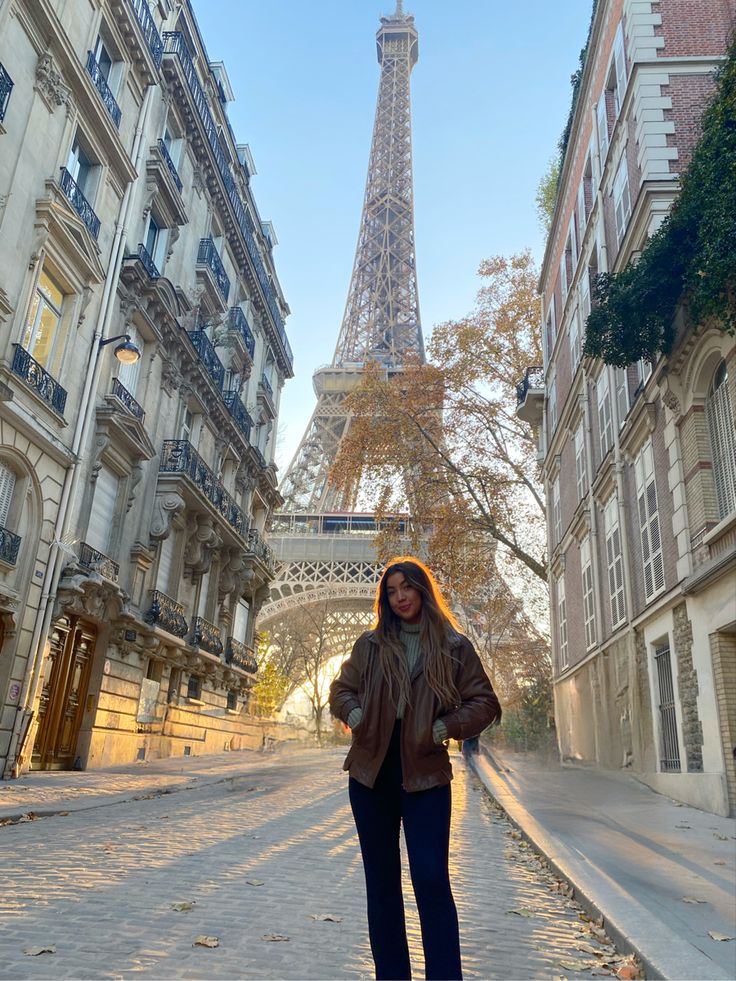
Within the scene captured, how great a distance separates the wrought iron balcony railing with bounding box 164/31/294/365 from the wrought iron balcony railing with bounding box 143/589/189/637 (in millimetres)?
13219

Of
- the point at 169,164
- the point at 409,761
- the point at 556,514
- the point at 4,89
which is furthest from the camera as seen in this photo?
the point at 556,514

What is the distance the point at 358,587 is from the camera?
48438mm

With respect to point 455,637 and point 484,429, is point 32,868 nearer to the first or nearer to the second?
point 455,637

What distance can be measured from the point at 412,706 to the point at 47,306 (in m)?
13.7

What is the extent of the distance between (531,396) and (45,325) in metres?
16.9

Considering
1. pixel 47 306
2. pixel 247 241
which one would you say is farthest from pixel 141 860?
pixel 247 241

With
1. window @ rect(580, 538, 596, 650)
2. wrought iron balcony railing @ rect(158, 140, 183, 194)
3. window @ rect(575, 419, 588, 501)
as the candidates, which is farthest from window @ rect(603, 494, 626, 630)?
wrought iron balcony railing @ rect(158, 140, 183, 194)

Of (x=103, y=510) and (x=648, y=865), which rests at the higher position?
(x=103, y=510)

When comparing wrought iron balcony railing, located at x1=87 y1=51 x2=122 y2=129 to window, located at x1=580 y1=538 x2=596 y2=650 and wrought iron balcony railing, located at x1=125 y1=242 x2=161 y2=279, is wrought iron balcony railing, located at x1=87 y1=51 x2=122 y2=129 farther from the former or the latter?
window, located at x1=580 y1=538 x2=596 y2=650

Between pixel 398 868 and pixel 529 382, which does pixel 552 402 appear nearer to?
pixel 529 382

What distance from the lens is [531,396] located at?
26969 mm

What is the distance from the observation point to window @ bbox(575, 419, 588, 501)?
20205 mm

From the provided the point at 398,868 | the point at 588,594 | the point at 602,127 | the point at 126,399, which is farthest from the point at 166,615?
the point at 398,868

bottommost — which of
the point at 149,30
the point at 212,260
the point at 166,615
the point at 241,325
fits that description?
the point at 166,615
